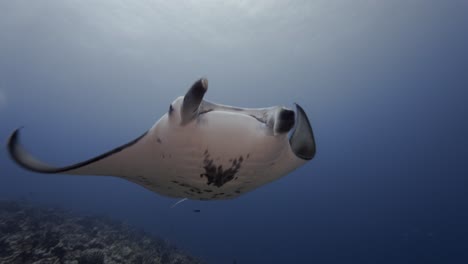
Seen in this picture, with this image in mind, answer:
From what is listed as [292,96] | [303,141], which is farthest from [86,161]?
[292,96]

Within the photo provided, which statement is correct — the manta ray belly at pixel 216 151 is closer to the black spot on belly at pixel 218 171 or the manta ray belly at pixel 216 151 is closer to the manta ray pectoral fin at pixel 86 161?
the black spot on belly at pixel 218 171

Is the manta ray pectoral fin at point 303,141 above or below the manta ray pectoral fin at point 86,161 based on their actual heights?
above

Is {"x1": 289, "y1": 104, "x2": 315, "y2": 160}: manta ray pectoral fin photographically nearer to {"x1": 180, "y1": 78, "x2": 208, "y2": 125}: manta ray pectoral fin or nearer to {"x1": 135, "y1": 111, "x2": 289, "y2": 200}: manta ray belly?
{"x1": 135, "y1": 111, "x2": 289, "y2": 200}: manta ray belly

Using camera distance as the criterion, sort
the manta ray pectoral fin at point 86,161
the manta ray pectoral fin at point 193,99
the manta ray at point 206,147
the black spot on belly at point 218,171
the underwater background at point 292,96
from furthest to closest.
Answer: the underwater background at point 292,96 → the black spot on belly at point 218,171 → the manta ray pectoral fin at point 86,161 → the manta ray at point 206,147 → the manta ray pectoral fin at point 193,99

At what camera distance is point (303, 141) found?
2.49 m

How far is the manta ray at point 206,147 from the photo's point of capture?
2.11m

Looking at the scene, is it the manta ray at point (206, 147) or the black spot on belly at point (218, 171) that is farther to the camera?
the black spot on belly at point (218, 171)

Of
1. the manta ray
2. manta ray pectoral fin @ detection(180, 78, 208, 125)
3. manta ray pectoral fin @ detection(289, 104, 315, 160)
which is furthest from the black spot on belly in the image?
manta ray pectoral fin @ detection(289, 104, 315, 160)

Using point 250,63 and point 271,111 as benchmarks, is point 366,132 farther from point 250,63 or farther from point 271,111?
point 271,111

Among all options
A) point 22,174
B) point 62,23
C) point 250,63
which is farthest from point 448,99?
point 22,174

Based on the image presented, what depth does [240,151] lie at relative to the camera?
2.22 m

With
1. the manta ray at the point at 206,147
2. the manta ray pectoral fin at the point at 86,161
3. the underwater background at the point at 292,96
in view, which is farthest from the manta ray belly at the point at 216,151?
the underwater background at the point at 292,96

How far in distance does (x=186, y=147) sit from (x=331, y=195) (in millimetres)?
75790

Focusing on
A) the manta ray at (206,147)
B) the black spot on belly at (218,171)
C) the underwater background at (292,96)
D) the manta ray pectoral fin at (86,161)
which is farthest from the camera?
Result: the underwater background at (292,96)
